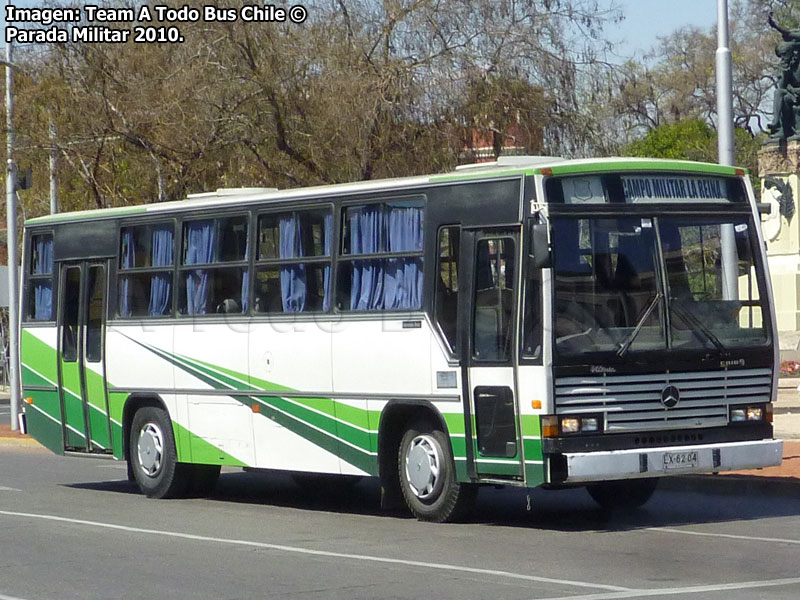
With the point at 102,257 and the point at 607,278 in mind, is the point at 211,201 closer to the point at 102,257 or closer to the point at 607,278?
the point at 102,257

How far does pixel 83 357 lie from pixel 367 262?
475 cm

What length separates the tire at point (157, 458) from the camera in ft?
55.6

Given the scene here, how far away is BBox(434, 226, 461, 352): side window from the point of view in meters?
13.6

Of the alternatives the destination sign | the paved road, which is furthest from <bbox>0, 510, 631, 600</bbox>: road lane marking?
the destination sign

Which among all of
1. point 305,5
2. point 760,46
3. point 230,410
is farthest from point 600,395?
point 760,46

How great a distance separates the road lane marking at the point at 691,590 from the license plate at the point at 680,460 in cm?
285

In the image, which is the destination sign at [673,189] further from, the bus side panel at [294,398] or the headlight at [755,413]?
the bus side panel at [294,398]

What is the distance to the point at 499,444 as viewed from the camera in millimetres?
13242

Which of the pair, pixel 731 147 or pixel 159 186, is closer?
pixel 731 147

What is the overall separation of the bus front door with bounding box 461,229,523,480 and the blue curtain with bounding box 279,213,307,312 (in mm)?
2136

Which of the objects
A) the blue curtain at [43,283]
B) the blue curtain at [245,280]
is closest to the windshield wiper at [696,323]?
the blue curtain at [245,280]

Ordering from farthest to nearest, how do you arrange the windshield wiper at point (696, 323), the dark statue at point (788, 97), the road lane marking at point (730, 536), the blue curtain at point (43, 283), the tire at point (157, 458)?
the dark statue at point (788, 97) < the blue curtain at point (43, 283) < the tire at point (157, 458) < the windshield wiper at point (696, 323) < the road lane marking at point (730, 536)

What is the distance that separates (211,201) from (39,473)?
5.94 metres

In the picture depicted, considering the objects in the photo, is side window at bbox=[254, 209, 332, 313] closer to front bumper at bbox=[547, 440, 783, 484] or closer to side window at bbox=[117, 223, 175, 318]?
side window at bbox=[117, 223, 175, 318]
